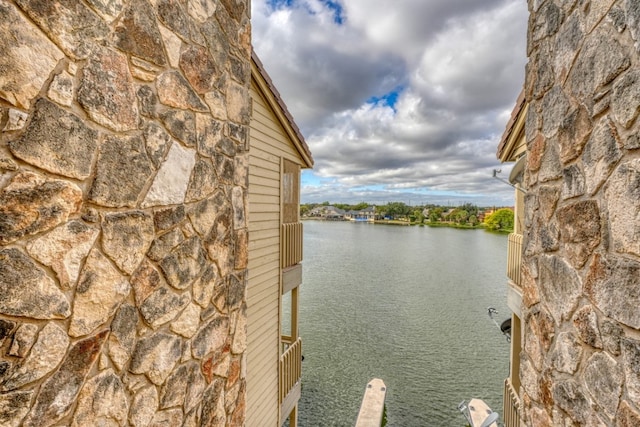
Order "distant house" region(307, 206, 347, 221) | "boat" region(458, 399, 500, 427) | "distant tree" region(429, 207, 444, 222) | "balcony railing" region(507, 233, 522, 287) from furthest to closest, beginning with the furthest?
"distant house" region(307, 206, 347, 221)
"distant tree" region(429, 207, 444, 222)
"boat" region(458, 399, 500, 427)
"balcony railing" region(507, 233, 522, 287)

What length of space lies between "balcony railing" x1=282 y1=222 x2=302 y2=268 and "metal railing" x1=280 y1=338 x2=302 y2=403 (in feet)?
5.77

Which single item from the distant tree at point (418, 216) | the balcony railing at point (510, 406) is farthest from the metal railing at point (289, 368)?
the distant tree at point (418, 216)

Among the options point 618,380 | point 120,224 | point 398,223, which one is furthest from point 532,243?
point 398,223

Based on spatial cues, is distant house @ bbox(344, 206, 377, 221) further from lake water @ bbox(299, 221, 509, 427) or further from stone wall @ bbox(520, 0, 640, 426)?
stone wall @ bbox(520, 0, 640, 426)

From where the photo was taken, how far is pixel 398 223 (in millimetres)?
75062

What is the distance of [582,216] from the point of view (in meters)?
1.67

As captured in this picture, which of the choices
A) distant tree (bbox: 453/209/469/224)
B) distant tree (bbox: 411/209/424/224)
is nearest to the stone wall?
distant tree (bbox: 453/209/469/224)

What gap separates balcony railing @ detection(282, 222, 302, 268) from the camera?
20.1 feet

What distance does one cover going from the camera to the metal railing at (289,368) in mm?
6109

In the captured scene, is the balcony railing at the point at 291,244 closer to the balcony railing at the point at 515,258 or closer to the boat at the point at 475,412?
the balcony railing at the point at 515,258

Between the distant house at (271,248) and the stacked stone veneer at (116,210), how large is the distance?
2473mm

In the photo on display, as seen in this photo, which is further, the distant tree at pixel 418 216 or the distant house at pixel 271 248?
the distant tree at pixel 418 216

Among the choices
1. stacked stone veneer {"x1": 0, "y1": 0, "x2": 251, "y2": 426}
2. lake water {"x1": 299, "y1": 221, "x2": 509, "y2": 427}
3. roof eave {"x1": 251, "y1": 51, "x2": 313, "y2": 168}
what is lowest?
lake water {"x1": 299, "y1": 221, "x2": 509, "y2": 427}

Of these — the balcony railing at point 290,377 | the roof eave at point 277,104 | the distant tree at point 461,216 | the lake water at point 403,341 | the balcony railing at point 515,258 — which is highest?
the roof eave at point 277,104
